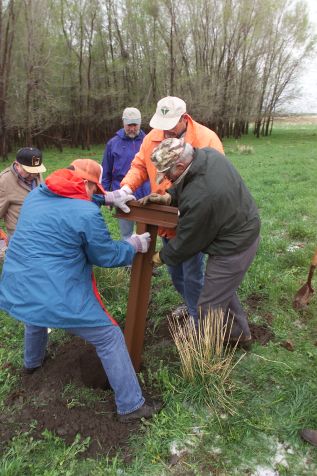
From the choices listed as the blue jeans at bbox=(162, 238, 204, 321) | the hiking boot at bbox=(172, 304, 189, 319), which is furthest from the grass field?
the blue jeans at bbox=(162, 238, 204, 321)

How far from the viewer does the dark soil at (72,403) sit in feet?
8.71

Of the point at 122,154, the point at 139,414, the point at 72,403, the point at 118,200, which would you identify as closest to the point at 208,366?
the point at 139,414

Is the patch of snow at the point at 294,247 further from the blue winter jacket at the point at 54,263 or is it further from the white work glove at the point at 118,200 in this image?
the blue winter jacket at the point at 54,263

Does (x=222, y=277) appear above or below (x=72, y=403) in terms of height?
above

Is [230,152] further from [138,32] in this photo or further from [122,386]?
[122,386]

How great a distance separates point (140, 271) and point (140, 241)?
0.95ft

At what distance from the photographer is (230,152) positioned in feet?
72.8

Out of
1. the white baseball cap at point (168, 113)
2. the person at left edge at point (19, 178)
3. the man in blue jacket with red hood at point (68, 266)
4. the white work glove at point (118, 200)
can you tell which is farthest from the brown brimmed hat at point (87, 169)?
the person at left edge at point (19, 178)

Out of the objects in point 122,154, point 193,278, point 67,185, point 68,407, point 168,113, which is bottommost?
point 68,407

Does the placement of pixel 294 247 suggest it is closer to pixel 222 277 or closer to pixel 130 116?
pixel 130 116

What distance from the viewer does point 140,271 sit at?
301 cm

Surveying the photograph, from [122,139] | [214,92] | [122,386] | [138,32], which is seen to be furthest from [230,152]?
[122,386]

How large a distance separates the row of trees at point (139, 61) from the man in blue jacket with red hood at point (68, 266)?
19705 millimetres

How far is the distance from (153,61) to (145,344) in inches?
1240
